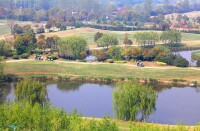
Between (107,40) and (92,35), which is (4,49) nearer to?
(107,40)

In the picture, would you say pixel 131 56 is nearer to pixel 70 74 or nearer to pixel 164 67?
pixel 164 67

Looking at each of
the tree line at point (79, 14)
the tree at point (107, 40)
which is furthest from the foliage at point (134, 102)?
the tree line at point (79, 14)

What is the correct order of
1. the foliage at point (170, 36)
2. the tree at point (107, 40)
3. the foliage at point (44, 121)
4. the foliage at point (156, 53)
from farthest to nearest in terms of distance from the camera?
the foliage at point (170, 36)
the tree at point (107, 40)
the foliage at point (156, 53)
the foliage at point (44, 121)

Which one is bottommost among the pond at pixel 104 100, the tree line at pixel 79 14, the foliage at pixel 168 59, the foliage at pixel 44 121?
the pond at pixel 104 100

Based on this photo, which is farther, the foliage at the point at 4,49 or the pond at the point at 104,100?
the foliage at the point at 4,49

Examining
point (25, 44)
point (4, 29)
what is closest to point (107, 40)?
point (25, 44)

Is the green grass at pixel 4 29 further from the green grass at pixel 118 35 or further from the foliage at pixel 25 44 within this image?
the foliage at pixel 25 44

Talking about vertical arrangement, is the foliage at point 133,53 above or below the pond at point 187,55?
above
